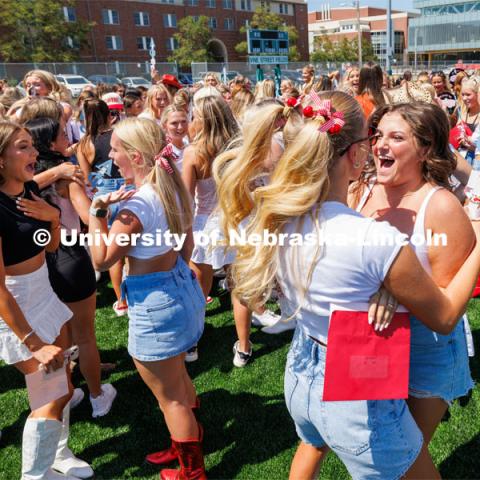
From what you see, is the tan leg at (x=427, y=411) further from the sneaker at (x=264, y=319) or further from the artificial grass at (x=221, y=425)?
the sneaker at (x=264, y=319)

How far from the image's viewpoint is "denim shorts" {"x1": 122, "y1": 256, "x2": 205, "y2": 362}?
2357 millimetres

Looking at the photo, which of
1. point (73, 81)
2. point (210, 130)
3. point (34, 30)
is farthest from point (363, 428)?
point (34, 30)

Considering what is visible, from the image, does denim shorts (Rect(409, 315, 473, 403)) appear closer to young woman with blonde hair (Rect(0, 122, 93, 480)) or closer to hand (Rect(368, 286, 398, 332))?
hand (Rect(368, 286, 398, 332))

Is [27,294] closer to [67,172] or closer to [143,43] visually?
[67,172]

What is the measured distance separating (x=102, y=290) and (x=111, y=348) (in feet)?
4.45

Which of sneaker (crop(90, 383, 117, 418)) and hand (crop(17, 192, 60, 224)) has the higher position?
hand (crop(17, 192, 60, 224))

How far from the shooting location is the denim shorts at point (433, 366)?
188cm

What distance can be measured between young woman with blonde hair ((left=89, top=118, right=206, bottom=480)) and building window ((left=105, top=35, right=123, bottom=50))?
166 feet

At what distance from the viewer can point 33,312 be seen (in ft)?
8.12

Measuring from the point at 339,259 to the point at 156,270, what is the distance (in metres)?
1.24

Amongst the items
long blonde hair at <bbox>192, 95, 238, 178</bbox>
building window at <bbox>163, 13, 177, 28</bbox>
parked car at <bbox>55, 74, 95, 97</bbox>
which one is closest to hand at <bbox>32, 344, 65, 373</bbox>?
long blonde hair at <bbox>192, 95, 238, 178</bbox>

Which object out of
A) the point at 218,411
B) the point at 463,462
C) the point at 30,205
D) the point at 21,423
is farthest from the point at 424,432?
the point at 21,423

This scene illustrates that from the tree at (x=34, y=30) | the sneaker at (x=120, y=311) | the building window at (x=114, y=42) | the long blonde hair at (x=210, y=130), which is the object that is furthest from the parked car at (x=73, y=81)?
the long blonde hair at (x=210, y=130)

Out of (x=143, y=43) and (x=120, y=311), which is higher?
(x=143, y=43)
